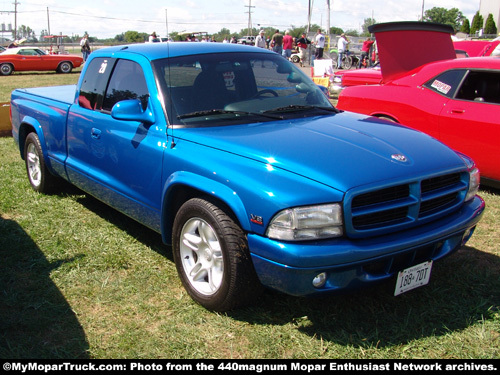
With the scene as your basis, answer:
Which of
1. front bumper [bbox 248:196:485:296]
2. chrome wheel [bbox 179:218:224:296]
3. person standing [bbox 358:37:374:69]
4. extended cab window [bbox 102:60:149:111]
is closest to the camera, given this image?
front bumper [bbox 248:196:485:296]

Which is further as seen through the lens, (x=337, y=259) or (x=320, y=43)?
(x=320, y=43)

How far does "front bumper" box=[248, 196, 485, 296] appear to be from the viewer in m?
2.63

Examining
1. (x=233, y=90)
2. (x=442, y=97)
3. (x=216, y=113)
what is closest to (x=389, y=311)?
(x=216, y=113)

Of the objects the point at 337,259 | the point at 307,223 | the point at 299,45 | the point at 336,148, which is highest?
the point at 299,45

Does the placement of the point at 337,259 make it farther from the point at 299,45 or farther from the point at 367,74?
the point at 299,45

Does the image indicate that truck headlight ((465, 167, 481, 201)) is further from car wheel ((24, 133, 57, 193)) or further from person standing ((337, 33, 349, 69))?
person standing ((337, 33, 349, 69))

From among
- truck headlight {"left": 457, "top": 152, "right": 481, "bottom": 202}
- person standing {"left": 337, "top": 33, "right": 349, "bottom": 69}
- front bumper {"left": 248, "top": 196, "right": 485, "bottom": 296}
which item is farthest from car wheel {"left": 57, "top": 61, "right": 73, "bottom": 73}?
front bumper {"left": 248, "top": 196, "right": 485, "bottom": 296}

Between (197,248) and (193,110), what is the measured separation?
1.04m

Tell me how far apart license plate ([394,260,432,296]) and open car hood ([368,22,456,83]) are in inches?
154

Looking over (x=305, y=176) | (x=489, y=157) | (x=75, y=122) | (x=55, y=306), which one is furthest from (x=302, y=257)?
(x=489, y=157)

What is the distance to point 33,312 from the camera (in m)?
3.29

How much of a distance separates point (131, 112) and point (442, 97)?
3838 mm

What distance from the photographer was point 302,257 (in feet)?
8.56

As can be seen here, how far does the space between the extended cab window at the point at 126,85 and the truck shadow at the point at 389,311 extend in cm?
188
